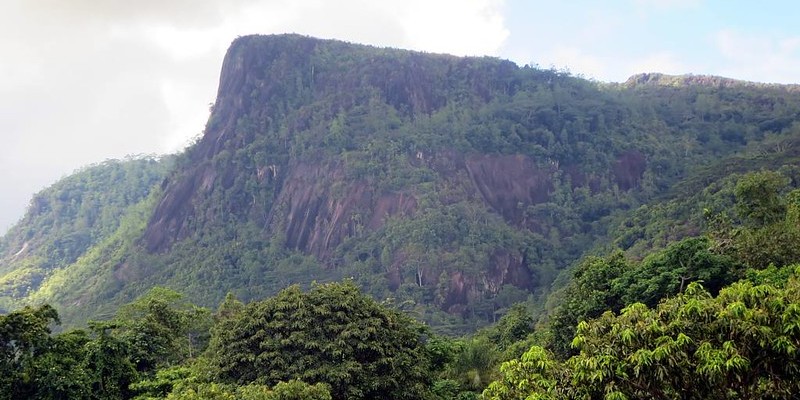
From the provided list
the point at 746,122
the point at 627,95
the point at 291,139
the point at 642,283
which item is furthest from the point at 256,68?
the point at 642,283

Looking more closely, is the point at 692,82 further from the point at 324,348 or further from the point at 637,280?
the point at 324,348

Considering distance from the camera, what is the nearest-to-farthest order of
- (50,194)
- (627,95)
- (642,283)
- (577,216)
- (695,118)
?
(642,283) < (577,216) < (695,118) < (627,95) < (50,194)

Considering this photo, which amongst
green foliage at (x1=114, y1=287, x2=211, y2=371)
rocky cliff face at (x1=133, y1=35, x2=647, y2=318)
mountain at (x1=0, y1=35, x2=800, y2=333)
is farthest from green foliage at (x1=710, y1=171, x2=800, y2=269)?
rocky cliff face at (x1=133, y1=35, x2=647, y2=318)

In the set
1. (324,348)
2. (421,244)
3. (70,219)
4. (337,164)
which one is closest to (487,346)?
(324,348)

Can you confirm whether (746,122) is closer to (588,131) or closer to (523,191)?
(588,131)

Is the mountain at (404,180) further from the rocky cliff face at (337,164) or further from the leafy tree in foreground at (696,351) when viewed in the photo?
the leafy tree in foreground at (696,351)

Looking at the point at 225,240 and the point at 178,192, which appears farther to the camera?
the point at 178,192

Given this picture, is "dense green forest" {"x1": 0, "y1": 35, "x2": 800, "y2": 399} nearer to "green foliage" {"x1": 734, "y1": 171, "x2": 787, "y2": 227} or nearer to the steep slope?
"green foliage" {"x1": 734, "y1": 171, "x2": 787, "y2": 227}
